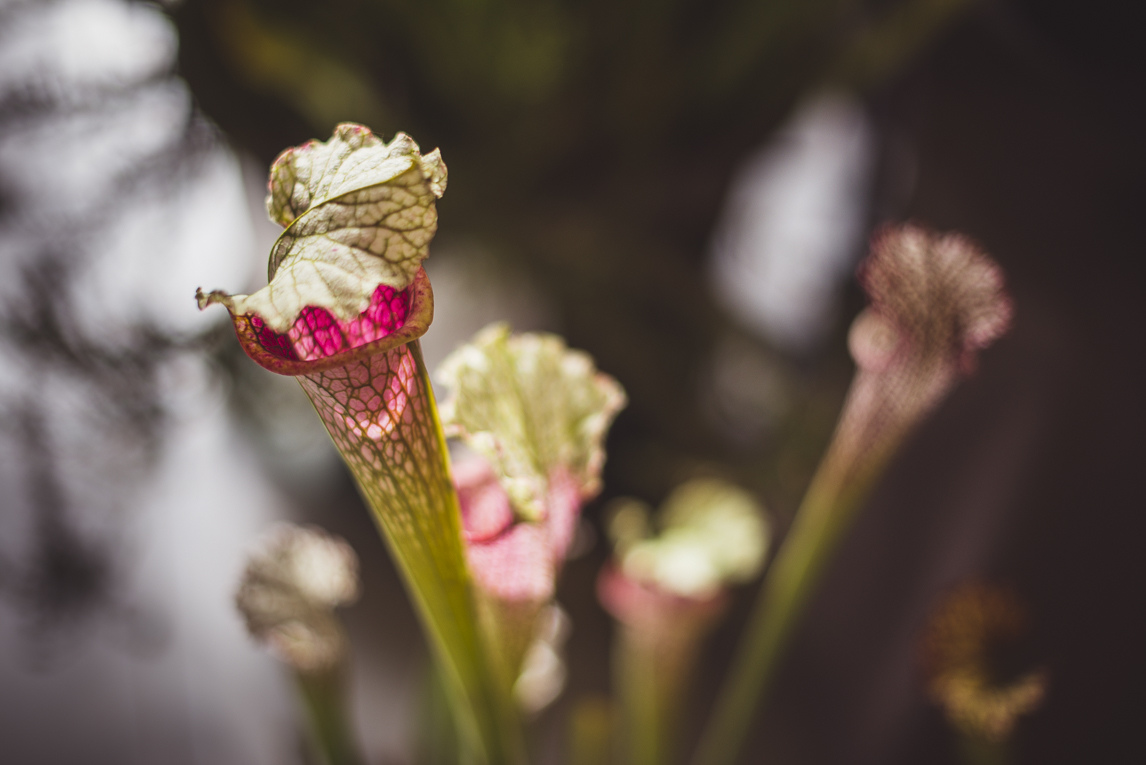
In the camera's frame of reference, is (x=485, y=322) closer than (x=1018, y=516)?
No

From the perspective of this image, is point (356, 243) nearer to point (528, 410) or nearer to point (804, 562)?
point (528, 410)

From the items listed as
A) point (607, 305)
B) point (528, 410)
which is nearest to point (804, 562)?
point (528, 410)

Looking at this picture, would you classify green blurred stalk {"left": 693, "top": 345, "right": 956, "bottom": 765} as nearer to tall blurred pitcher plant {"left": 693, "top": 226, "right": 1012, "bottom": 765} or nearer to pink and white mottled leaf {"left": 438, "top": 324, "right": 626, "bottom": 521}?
tall blurred pitcher plant {"left": 693, "top": 226, "right": 1012, "bottom": 765}

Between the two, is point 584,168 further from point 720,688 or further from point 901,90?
point 720,688

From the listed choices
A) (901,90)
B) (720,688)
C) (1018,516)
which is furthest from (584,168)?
(720,688)

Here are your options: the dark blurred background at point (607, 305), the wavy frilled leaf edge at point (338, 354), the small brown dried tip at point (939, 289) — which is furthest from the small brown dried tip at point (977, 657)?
the wavy frilled leaf edge at point (338, 354)

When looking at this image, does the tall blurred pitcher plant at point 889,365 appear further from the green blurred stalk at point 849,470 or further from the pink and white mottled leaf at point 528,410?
the pink and white mottled leaf at point 528,410
